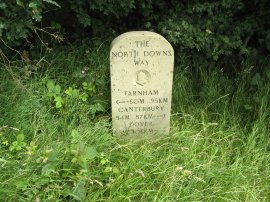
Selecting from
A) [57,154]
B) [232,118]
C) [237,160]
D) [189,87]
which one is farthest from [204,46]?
[57,154]

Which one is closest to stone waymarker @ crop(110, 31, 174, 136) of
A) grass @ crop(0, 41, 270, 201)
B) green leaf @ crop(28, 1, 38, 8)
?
grass @ crop(0, 41, 270, 201)

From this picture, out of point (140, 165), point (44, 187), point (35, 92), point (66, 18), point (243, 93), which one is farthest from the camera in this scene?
point (66, 18)

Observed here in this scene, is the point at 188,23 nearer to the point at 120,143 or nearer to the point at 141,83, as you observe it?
the point at 141,83

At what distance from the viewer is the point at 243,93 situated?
3562mm

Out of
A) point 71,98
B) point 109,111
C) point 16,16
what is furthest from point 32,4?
point 109,111

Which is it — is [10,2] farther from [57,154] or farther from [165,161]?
[165,161]

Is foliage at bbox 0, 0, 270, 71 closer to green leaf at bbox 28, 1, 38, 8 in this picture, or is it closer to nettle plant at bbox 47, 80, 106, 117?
nettle plant at bbox 47, 80, 106, 117

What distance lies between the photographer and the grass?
233cm

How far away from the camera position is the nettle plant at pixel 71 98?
3.04 meters

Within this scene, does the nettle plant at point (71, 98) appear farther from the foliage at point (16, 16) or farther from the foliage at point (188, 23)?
the foliage at point (188, 23)

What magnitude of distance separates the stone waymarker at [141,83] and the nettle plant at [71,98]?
178 mm

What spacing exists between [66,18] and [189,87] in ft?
A: 4.51

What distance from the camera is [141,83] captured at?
2965 mm

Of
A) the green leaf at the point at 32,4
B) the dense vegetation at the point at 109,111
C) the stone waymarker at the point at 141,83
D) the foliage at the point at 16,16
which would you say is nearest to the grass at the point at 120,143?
the dense vegetation at the point at 109,111
